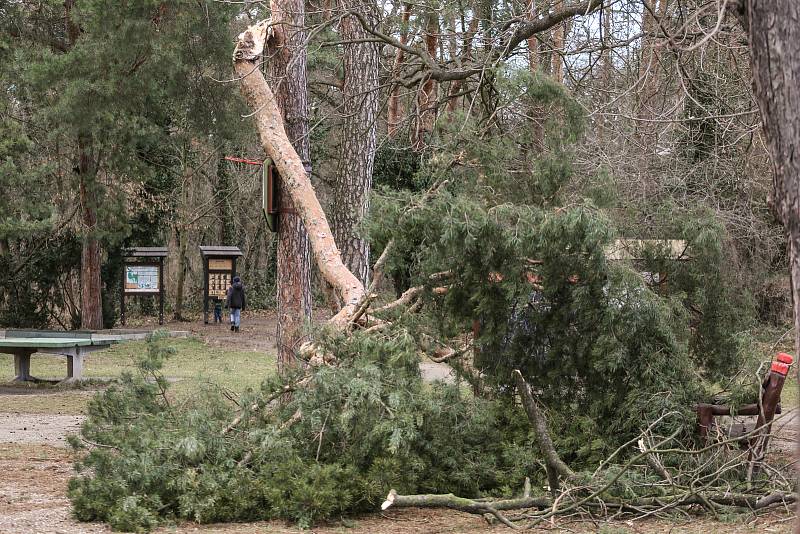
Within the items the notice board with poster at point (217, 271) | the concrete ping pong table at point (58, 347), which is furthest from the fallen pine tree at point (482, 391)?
the notice board with poster at point (217, 271)

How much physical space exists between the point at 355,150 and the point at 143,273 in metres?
15.6

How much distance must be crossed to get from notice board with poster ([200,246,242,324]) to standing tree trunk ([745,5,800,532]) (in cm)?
2614

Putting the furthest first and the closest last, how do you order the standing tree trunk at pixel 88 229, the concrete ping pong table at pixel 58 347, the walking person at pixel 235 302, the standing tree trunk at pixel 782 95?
the walking person at pixel 235 302
the standing tree trunk at pixel 88 229
the concrete ping pong table at pixel 58 347
the standing tree trunk at pixel 782 95

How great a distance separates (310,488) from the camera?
267 inches

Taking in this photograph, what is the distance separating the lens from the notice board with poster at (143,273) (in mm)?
27297

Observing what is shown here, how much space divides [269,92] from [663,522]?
5925 millimetres

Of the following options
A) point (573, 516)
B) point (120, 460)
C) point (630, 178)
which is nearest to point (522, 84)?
point (573, 516)

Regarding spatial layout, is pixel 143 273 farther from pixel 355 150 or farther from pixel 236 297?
pixel 355 150

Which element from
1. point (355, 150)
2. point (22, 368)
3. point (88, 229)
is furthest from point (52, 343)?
point (88, 229)

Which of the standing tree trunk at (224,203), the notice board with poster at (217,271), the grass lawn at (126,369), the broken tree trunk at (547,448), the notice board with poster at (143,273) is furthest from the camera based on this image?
the standing tree trunk at (224,203)

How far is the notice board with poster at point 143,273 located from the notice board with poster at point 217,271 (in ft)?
→ 5.47

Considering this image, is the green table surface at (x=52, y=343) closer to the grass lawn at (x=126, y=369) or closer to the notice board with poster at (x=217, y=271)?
the grass lawn at (x=126, y=369)

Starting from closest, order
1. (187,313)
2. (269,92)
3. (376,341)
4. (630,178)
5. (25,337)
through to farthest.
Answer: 1. (376,341)
2. (269,92)
3. (630,178)
4. (25,337)
5. (187,313)

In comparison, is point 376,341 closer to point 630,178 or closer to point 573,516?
point 573,516
